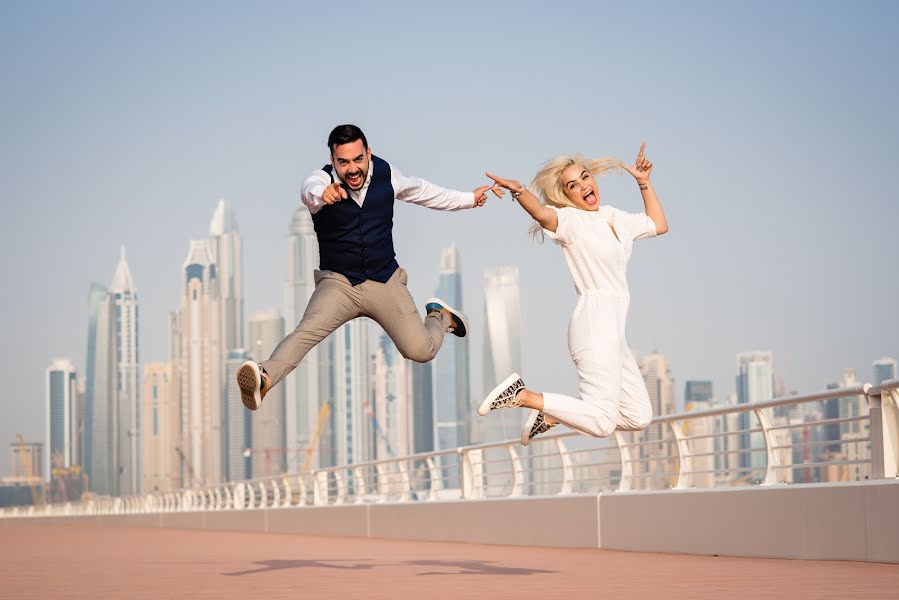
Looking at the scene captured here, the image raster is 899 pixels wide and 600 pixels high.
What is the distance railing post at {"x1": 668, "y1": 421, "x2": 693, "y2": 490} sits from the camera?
39.8 ft

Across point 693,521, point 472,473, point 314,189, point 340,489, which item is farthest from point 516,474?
point 314,189

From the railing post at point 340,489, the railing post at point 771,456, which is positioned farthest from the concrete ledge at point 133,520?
the railing post at point 771,456

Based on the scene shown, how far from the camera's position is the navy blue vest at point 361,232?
873cm

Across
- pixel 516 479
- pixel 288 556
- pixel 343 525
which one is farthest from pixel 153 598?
pixel 343 525

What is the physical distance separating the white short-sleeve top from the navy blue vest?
41.9 inches

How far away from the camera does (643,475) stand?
12.8 meters

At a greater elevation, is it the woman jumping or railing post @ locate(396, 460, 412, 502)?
the woman jumping

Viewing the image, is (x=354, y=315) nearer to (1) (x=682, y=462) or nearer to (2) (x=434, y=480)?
(1) (x=682, y=462)

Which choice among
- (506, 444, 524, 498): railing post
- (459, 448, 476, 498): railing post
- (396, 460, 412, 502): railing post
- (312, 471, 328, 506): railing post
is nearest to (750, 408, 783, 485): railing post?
(506, 444, 524, 498): railing post

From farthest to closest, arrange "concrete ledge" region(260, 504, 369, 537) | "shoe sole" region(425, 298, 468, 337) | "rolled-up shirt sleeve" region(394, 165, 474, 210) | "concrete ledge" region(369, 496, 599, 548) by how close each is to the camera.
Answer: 1. "concrete ledge" region(260, 504, 369, 537)
2. "concrete ledge" region(369, 496, 599, 548)
3. "shoe sole" region(425, 298, 468, 337)
4. "rolled-up shirt sleeve" region(394, 165, 474, 210)

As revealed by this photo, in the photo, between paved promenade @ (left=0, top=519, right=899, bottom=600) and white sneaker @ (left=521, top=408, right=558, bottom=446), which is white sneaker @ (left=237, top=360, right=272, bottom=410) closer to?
paved promenade @ (left=0, top=519, right=899, bottom=600)

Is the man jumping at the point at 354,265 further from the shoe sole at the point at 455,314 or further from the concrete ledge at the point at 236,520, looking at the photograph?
the concrete ledge at the point at 236,520

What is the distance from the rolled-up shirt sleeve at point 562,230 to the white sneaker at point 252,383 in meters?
1.99

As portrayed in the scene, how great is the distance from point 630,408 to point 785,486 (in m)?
2.29
